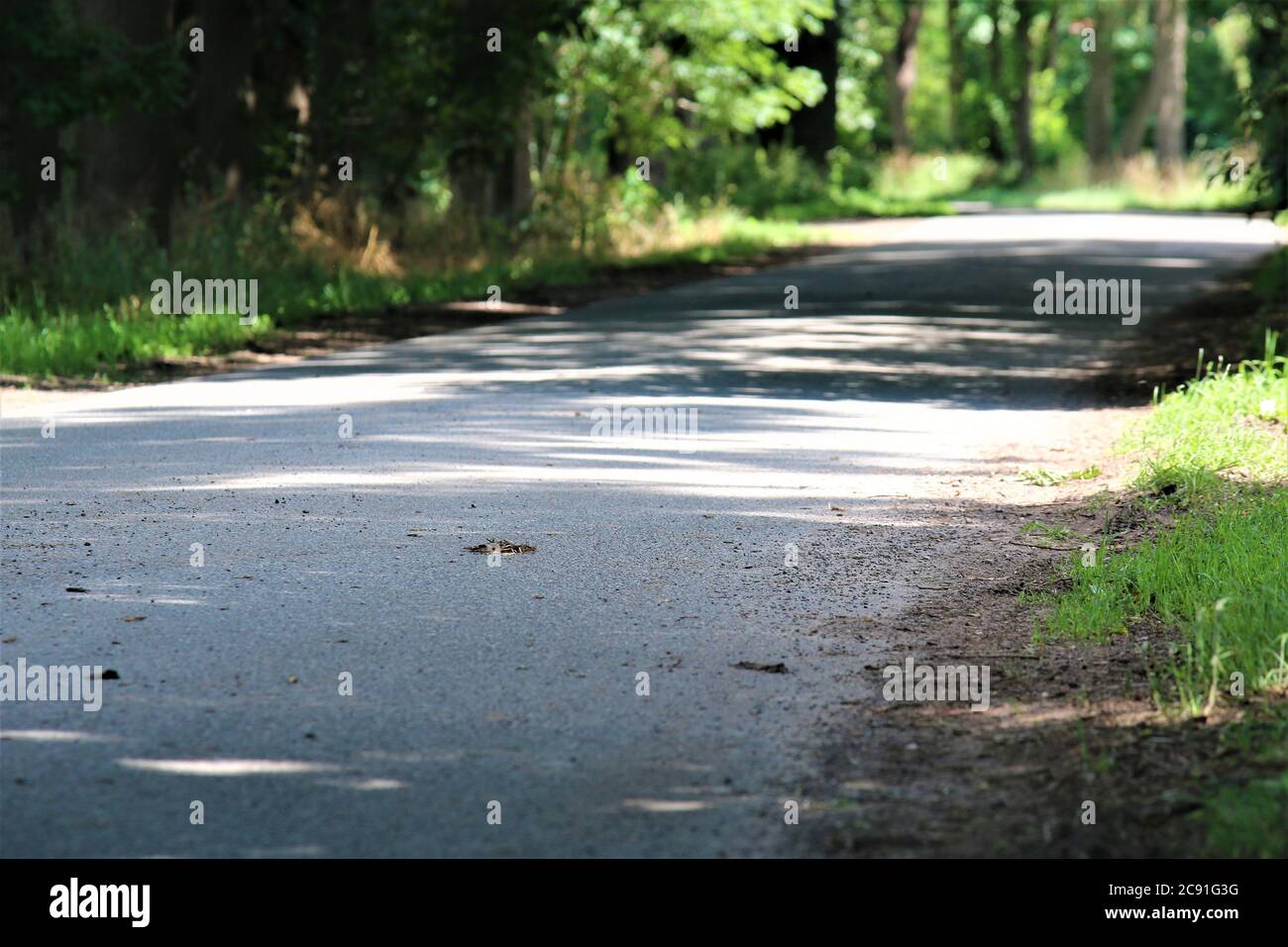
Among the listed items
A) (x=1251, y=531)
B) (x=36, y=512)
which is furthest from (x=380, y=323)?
(x=1251, y=531)

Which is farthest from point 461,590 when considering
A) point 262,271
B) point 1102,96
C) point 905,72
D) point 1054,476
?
point 905,72

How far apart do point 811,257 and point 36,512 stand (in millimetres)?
21130

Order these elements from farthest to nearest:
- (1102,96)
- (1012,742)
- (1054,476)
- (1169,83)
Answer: (1102,96)
(1169,83)
(1054,476)
(1012,742)

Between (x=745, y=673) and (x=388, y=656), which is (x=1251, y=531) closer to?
(x=745, y=673)

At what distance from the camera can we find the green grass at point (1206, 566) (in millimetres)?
5816

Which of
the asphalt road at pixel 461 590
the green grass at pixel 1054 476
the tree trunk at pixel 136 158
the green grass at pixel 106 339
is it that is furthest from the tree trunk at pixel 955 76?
the green grass at pixel 1054 476

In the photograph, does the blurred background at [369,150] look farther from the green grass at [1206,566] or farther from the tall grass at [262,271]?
the green grass at [1206,566]

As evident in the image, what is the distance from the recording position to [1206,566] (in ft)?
23.1

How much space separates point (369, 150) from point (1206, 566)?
18.4 metres

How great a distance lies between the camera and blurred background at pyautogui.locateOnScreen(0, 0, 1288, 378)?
17.1 metres

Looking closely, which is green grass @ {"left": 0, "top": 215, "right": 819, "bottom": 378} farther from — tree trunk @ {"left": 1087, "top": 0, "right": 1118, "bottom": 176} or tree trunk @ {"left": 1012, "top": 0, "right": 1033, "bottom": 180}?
tree trunk @ {"left": 1012, "top": 0, "right": 1033, "bottom": 180}

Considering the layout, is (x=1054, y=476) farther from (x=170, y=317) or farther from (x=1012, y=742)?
(x=170, y=317)

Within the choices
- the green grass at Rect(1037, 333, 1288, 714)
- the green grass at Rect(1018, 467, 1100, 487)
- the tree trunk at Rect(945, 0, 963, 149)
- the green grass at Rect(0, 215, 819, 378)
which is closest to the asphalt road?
the green grass at Rect(1018, 467, 1100, 487)

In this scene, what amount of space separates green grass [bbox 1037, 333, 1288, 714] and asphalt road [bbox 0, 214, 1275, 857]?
0.82 metres
